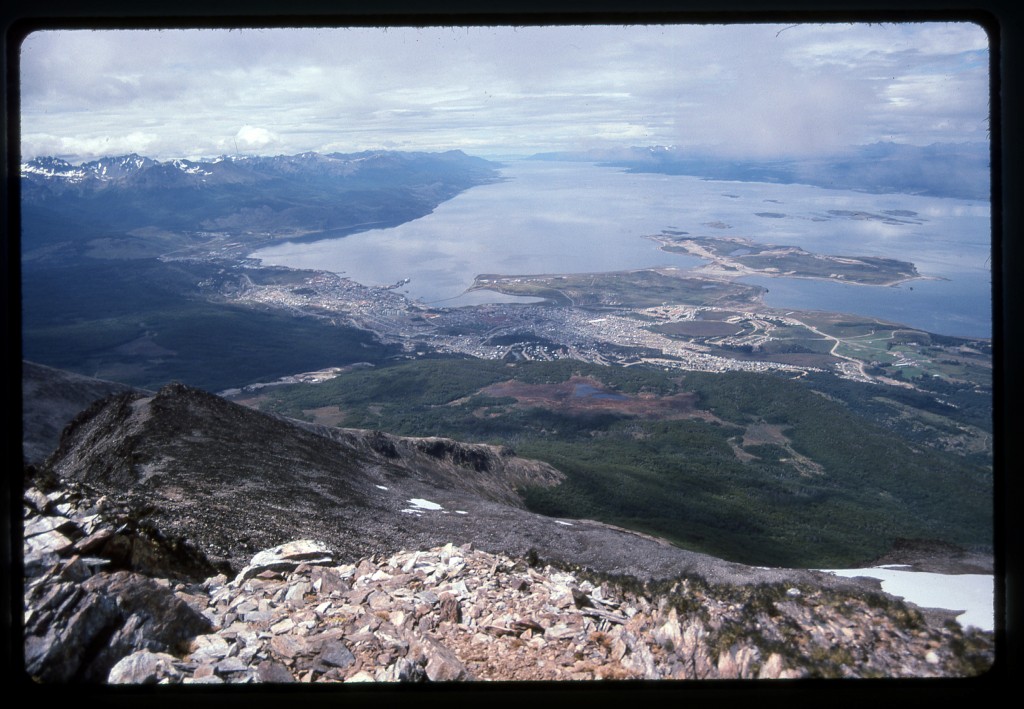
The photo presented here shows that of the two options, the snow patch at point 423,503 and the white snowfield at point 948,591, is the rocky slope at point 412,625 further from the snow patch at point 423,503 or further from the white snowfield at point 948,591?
the snow patch at point 423,503

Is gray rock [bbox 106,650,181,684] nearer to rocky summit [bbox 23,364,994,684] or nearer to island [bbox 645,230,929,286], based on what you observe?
rocky summit [bbox 23,364,994,684]

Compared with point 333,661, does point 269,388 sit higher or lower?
lower

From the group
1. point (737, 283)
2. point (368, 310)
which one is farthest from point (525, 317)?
point (737, 283)

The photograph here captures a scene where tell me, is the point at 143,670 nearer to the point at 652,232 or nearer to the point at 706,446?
the point at 706,446

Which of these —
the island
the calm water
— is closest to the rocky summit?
the calm water

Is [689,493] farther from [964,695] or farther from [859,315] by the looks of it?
[964,695]

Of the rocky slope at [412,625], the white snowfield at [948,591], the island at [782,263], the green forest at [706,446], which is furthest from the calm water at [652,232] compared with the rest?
the green forest at [706,446]
